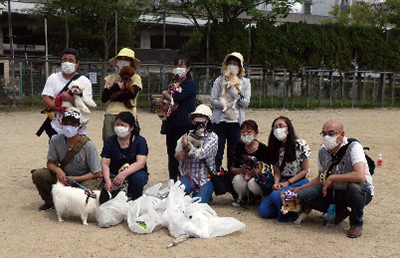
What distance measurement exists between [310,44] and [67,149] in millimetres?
19519

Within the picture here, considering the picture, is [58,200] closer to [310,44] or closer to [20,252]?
[20,252]

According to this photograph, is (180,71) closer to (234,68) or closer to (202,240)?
(234,68)

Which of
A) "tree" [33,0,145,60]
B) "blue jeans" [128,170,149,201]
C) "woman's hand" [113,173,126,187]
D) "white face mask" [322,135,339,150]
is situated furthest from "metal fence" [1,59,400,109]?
"white face mask" [322,135,339,150]

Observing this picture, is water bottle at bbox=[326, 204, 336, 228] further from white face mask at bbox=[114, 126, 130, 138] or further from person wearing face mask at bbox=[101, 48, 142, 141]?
person wearing face mask at bbox=[101, 48, 142, 141]

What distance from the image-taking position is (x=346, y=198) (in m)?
4.35

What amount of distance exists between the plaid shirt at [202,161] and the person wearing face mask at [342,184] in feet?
3.56

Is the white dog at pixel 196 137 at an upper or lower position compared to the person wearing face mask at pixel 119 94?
lower

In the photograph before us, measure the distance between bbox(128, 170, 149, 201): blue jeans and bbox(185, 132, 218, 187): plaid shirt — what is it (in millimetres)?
585

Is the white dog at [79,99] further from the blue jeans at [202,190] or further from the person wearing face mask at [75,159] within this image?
the blue jeans at [202,190]

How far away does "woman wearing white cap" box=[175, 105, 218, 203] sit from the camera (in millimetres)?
5057

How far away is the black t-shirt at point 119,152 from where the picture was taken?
4840 millimetres

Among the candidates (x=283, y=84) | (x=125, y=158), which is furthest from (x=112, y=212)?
(x=283, y=84)

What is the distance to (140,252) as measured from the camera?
380 cm

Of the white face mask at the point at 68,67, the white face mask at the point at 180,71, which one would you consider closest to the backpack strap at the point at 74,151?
the white face mask at the point at 68,67
